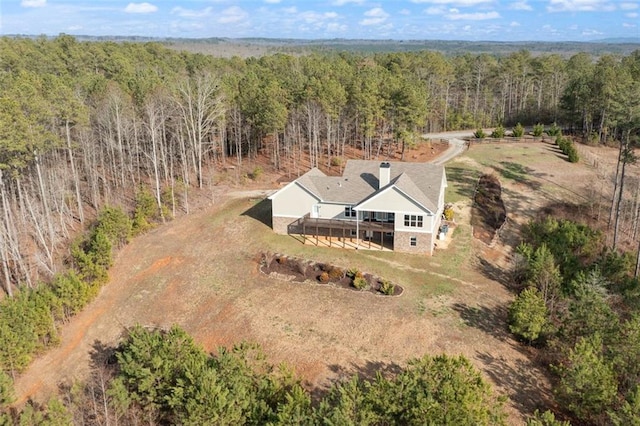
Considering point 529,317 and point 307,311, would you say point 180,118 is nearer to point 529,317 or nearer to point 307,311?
point 307,311

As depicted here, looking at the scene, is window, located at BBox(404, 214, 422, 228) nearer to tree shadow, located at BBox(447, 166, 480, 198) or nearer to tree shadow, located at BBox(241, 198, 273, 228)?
tree shadow, located at BBox(241, 198, 273, 228)

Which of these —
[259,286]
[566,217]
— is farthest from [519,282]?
[259,286]

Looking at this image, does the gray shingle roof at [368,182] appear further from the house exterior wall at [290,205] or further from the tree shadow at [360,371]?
the tree shadow at [360,371]

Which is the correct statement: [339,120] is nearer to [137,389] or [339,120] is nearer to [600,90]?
[600,90]

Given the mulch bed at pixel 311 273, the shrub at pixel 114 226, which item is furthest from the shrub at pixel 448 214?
the shrub at pixel 114 226

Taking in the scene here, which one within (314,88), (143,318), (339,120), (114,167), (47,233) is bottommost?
(143,318)

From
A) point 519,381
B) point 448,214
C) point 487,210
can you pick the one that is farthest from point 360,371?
point 487,210
